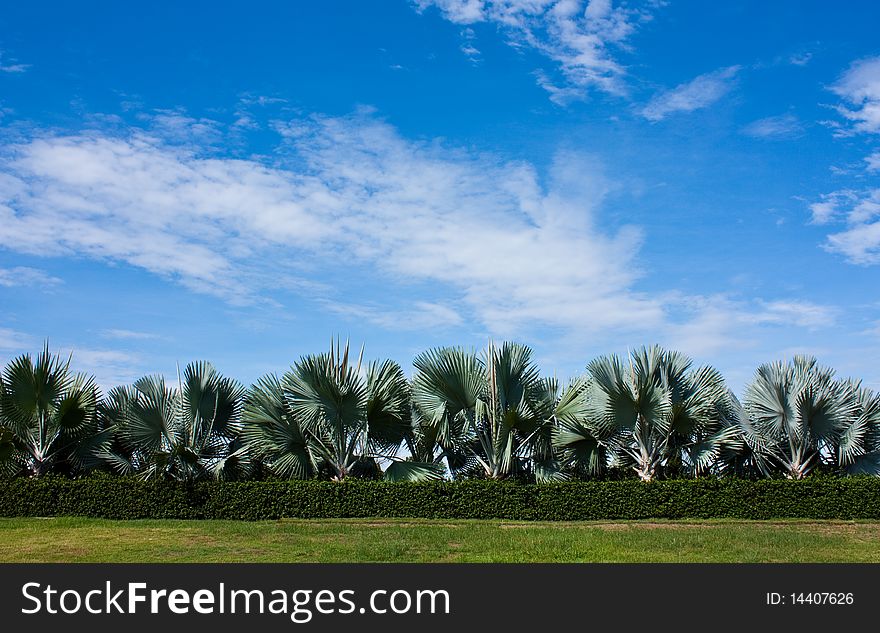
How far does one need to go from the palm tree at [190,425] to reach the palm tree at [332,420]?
2.55 feet

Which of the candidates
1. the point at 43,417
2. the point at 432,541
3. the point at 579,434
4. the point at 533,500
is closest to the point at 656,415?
the point at 579,434

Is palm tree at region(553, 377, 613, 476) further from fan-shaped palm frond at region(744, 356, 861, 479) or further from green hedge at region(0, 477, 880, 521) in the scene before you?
fan-shaped palm frond at region(744, 356, 861, 479)

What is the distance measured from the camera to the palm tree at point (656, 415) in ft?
64.4

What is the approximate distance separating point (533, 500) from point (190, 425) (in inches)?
350

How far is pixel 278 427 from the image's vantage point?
65.5 ft

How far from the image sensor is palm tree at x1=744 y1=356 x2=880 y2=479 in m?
20.7

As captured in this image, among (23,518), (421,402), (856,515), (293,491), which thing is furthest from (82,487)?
(856,515)

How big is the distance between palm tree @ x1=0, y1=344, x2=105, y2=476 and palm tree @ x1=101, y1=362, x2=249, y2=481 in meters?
1.30

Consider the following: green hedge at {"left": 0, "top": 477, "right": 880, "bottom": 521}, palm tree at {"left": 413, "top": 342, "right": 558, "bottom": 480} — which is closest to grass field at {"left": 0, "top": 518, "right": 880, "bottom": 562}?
green hedge at {"left": 0, "top": 477, "right": 880, "bottom": 521}

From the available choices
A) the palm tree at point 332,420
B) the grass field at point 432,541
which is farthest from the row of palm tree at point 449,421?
the grass field at point 432,541

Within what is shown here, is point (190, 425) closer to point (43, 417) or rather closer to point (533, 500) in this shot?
point (43, 417)

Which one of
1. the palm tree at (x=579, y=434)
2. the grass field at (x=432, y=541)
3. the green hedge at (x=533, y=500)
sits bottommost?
the grass field at (x=432, y=541)

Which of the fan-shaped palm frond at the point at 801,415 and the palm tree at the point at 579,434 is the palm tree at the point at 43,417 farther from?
the fan-shaped palm frond at the point at 801,415
